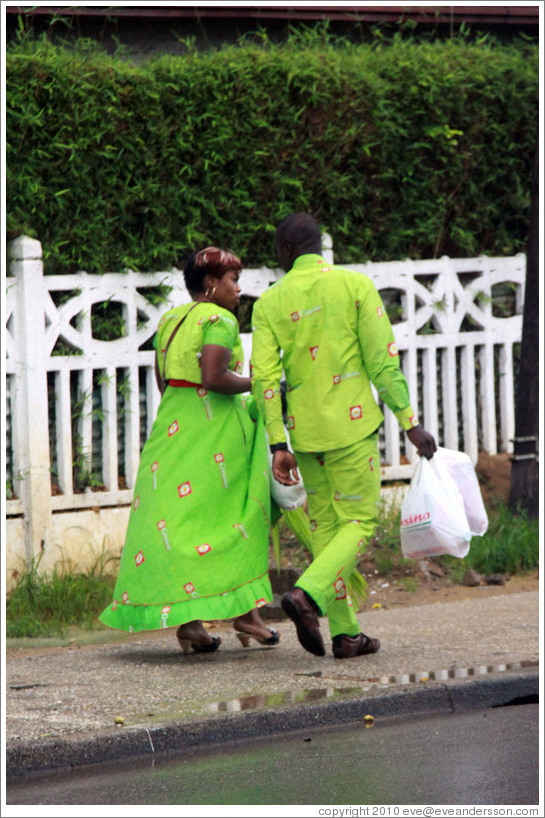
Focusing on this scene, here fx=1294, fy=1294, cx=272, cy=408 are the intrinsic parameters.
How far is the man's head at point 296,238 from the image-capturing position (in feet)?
17.8

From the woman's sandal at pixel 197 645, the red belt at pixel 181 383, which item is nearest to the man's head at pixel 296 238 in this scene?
the red belt at pixel 181 383

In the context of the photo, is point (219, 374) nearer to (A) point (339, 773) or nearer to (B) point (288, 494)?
(B) point (288, 494)

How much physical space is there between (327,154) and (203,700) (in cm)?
412

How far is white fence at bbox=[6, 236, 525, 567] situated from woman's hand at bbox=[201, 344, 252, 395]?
1.78 metres

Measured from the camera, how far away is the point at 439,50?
336 inches

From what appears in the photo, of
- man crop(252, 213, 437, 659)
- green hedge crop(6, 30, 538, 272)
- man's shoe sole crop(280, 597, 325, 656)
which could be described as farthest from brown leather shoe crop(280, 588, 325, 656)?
green hedge crop(6, 30, 538, 272)

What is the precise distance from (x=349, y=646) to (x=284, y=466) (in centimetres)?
83

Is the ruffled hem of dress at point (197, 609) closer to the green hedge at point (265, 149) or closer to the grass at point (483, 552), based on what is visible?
A: the grass at point (483, 552)

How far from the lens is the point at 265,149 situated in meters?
7.62

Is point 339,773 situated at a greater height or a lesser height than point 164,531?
lesser

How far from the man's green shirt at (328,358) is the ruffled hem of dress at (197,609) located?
67 cm

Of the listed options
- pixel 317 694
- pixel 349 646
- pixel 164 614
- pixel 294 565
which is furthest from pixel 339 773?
pixel 294 565

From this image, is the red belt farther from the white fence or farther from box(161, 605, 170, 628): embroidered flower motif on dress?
the white fence

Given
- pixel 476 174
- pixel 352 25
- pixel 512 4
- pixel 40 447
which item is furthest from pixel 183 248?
pixel 512 4
